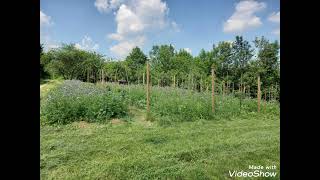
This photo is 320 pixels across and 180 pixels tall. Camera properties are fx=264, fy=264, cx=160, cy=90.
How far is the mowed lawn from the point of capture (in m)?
2.55

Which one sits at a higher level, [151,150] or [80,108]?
[80,108]

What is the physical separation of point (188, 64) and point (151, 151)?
4634 millimetres

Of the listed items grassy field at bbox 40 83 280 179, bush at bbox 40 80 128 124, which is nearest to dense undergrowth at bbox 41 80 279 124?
bush at bbox 40 80 128 124

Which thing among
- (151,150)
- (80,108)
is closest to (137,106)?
(80,108)

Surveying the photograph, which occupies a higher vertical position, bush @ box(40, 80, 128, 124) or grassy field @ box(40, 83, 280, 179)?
bush @ box(40, 80, 128, 124)

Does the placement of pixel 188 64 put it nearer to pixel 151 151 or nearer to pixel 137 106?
pixel 137 106

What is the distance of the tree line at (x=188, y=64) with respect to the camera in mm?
5945

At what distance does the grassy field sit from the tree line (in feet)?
6.62

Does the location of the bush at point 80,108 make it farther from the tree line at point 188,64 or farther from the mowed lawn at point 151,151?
the tree line at point 188,64

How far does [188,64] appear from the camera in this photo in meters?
7.49

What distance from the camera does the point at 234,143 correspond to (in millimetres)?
3479

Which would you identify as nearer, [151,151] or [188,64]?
[151,151]

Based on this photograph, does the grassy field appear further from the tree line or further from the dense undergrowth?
the tree line
